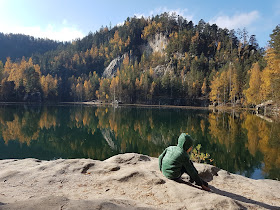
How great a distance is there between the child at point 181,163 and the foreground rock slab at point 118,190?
26cm

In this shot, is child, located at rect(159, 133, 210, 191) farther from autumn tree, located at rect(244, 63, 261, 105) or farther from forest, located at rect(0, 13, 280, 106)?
autumn tree, located at rect(244, 63, 261, 105)

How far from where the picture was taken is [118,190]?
5488 millimetres

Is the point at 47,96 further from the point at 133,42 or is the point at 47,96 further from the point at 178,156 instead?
the point at 178,156

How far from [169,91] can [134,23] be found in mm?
103808

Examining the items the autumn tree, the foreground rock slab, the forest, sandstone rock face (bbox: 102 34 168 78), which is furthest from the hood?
sandstone rock face (bbox: 102 34 168 78)

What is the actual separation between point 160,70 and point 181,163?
11969 cm

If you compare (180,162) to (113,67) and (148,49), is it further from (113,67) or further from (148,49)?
(148,49)

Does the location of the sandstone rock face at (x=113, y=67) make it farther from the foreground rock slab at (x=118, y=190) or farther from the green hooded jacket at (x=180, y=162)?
the green hooded jacket at (x=180, y=162)

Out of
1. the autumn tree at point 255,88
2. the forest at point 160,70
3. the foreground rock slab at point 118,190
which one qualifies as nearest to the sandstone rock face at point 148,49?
the forest at point 160,70

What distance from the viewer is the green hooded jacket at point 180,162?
18.4 feet

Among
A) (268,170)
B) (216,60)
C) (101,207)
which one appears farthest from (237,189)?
(216,60)

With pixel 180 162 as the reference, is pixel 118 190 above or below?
below

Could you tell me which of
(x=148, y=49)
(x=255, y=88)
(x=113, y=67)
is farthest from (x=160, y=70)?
(x=255, y=88)

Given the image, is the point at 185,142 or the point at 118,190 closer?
the point at 118,190
